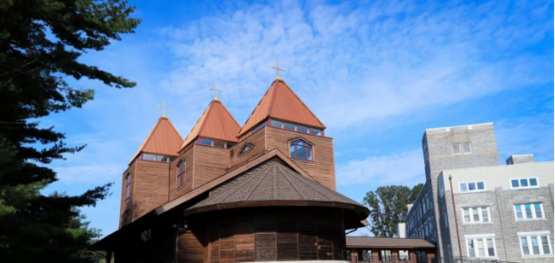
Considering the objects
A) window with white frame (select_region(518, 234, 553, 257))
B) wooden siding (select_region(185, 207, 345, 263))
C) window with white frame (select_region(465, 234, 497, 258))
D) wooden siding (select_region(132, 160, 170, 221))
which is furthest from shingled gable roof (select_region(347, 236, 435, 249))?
wooden siding (select_region(185, 207, 345, 263))

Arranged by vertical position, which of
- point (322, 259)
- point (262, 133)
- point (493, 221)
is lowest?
point (322, 259)

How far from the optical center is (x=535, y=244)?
3550 centimetres

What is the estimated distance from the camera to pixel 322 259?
16.0m

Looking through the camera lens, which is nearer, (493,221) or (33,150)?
(33,150)

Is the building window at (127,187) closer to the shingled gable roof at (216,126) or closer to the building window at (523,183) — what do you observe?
the shingled gable roof at (216,126)

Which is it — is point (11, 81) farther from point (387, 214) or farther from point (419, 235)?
point (387, 214)

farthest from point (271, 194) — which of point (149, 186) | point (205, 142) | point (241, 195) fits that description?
point (149, 186)

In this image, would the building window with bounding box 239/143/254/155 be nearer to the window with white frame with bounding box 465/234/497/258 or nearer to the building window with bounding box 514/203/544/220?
the window with white frame with bounding box 465/234/497/258

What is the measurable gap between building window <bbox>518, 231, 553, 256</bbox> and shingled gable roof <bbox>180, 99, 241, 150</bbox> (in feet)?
78.8

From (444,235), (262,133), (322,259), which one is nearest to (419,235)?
(444,235)

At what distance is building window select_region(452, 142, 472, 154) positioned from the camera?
43.9 metres

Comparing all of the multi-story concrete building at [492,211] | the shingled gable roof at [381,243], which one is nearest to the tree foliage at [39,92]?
the shingled gable roof at [381,243]

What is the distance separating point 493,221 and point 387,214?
47.1m

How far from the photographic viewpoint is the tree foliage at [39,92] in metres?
11.8
